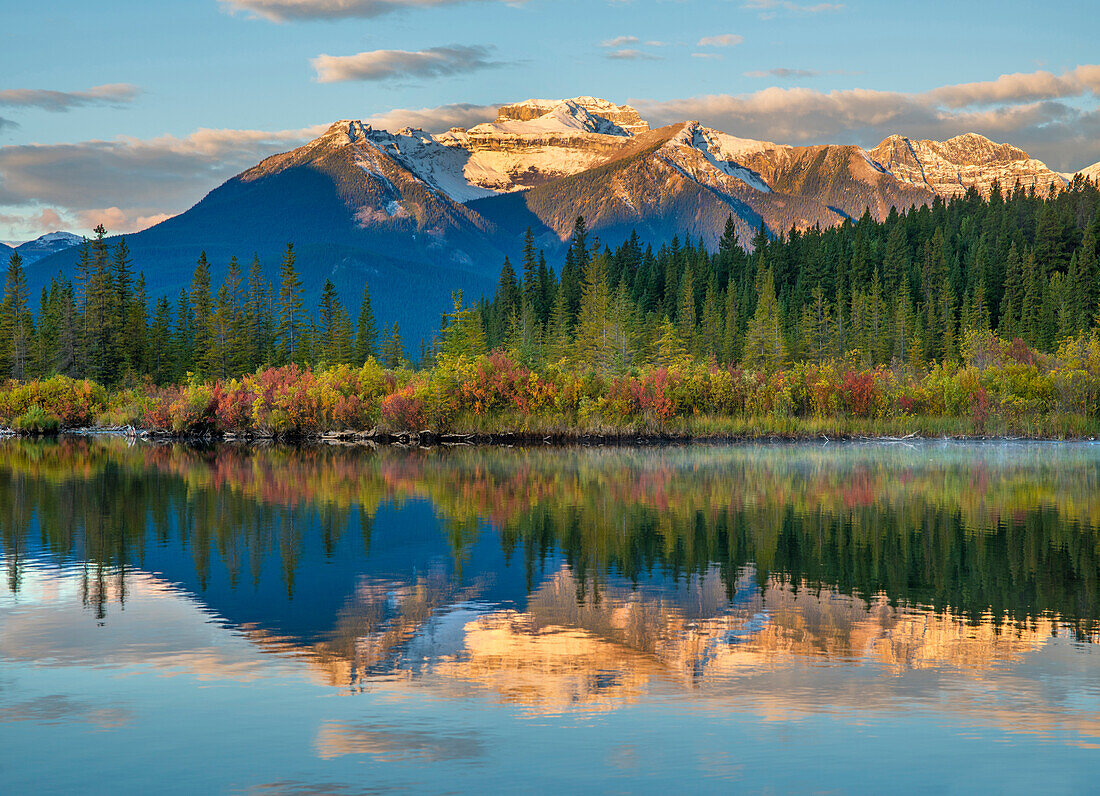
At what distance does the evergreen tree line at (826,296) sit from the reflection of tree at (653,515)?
4857 centimetres

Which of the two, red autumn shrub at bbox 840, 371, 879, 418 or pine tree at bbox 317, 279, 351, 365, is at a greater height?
pine tree at bbox 317, 279, 351, 365

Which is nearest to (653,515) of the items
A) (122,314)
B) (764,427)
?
(764,427)

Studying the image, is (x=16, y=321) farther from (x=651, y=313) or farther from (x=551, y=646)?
(x=551, y=646)

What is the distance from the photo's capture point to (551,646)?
14.0 m

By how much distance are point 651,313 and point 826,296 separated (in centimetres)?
2878

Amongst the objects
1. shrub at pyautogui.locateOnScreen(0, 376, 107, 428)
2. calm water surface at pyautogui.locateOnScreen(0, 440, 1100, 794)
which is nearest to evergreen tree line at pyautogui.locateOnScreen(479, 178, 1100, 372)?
shrub at pyautogui.locateOnScreen(0, 376, 107, 428)

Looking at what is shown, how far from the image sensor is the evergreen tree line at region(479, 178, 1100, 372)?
109 meters

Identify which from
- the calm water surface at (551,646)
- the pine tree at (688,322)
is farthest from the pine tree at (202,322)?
the calm water surface at (551,646)

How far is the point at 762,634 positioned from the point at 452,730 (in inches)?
224

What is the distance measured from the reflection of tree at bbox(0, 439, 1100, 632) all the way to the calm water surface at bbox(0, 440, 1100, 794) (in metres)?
0.17

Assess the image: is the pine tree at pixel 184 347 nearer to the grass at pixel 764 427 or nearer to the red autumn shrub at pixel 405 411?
the red autumn shrub at pixel 405 411

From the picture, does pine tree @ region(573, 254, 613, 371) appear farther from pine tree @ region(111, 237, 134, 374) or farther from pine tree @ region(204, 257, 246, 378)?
pine tree @ region(111, 237, 134, 374)

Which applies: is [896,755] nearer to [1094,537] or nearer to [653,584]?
[653,584]

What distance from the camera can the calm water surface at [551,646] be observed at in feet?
32.1
